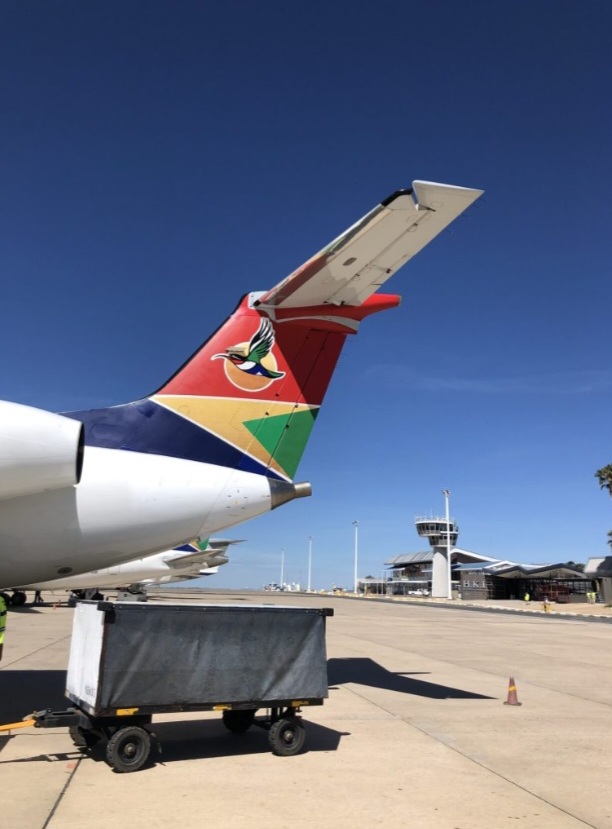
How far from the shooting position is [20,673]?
11.8m

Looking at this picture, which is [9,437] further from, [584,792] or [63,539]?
[584,792]

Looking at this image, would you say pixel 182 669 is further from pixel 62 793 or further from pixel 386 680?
pixel 386 680

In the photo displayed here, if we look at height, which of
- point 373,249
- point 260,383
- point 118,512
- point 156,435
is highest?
point 373,249

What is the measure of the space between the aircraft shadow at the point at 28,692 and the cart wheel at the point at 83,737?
184cm

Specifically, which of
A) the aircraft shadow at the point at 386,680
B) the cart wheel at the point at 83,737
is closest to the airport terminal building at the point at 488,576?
the aircraft shadow at the point at 386,680

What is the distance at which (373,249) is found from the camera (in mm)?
7047

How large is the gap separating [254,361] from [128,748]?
15.5ft

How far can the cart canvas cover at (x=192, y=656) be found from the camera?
→ 6043 millimetres

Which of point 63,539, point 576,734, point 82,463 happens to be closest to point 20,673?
point 63,539

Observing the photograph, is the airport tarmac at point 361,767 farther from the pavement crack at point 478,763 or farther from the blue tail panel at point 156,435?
the blue tail panel at point 156,435

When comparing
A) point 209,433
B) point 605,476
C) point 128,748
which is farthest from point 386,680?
point 605,476

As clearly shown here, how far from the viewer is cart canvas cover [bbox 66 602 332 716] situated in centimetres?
604

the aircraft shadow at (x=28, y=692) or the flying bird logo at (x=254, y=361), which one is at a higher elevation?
the flying bird logo at (x=254, y=361)

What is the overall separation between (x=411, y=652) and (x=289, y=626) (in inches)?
441
